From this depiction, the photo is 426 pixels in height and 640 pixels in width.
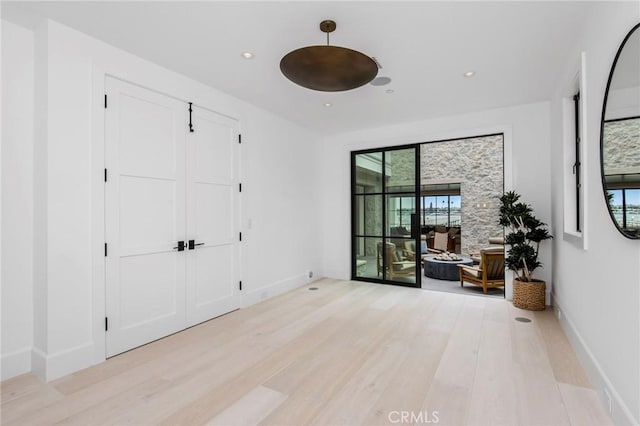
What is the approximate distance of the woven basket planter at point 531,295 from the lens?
3859 millimetres

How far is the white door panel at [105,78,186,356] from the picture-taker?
9.09 ft

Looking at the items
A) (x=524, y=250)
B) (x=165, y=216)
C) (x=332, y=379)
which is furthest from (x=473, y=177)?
(x=165, y=216)

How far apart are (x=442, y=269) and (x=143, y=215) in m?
5.37

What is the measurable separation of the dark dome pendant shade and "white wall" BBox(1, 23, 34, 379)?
6.91 ft

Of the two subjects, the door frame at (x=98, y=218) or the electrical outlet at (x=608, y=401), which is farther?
the door frame at (x=98, y=218)

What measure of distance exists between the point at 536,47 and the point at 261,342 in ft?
12.4

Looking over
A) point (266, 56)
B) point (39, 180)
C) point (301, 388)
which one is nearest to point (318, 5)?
point (266, 56)

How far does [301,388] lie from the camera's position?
2203 millimetres

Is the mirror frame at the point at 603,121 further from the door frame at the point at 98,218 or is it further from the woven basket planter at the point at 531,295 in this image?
the door frame at the point at 98,218

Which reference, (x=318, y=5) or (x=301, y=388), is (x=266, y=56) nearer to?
(x=318, y=5)

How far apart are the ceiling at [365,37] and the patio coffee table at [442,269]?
3371 millimetres


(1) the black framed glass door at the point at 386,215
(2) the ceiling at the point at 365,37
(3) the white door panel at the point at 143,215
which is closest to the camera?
(2) the ceiling at the point at 365,37

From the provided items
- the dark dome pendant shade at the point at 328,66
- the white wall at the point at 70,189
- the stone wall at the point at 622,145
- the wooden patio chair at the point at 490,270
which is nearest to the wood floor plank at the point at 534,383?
the stone wall at the point at 622,145

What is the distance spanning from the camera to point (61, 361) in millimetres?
2408
